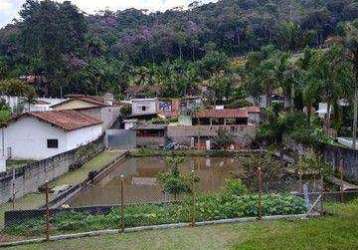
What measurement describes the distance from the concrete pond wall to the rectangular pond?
2101 mm

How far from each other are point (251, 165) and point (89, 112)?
27204 millimetres

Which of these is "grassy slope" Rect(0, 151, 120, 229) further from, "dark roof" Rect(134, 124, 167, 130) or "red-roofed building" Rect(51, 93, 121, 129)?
"red-roofed building" Rect(51, 93, 121, 129)

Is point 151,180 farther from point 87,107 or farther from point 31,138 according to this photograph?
point 87,107

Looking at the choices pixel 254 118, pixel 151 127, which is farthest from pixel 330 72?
pixel 254 118

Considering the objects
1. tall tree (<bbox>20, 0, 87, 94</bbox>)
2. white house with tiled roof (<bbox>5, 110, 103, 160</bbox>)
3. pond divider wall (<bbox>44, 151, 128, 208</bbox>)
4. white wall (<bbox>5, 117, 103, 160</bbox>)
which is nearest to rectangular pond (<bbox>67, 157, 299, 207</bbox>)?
pond divider wall (<bbox>44, 151, 128, 208</bbox>)

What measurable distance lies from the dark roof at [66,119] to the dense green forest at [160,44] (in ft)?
49.0

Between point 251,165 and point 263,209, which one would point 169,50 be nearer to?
point 251,165

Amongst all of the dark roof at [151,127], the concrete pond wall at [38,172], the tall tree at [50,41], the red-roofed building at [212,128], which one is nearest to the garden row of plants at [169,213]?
the concrete pond wall at [38,172]

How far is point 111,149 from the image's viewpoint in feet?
157

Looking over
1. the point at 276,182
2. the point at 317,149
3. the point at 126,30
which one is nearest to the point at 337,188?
the point at 276,182

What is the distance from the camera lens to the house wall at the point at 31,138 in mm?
37219

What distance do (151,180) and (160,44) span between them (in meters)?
59.3

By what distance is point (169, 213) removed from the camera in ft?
49.0

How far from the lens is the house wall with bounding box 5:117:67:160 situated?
1465 inches
